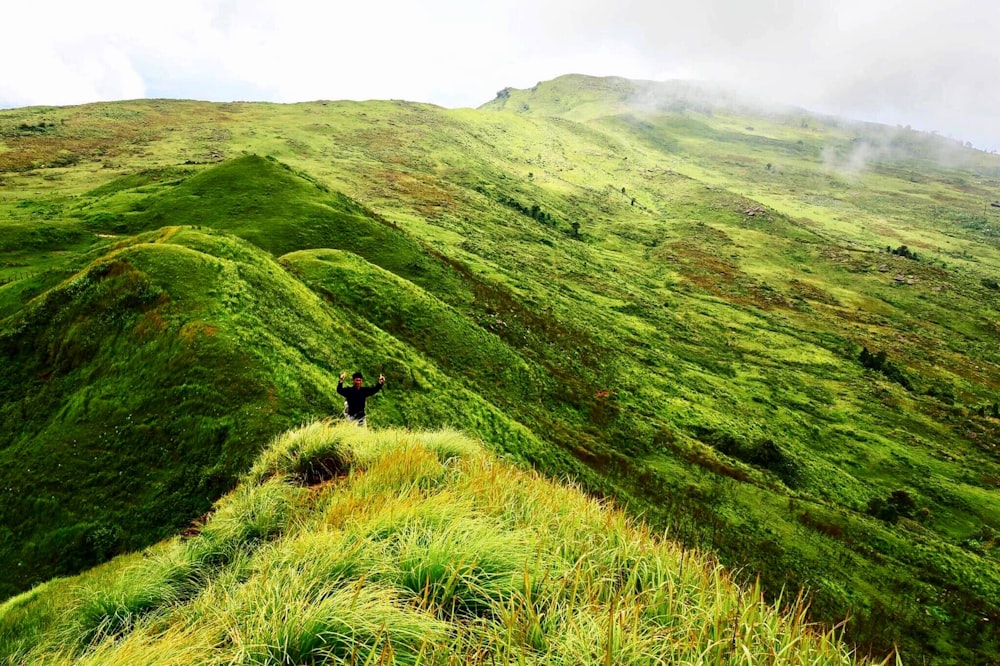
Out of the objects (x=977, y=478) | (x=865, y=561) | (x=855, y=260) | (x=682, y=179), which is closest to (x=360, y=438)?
(x=865, y=561)

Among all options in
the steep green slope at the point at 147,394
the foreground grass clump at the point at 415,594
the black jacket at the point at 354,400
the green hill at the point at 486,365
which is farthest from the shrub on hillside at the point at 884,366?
the foreground grass clump at the point at 415,594

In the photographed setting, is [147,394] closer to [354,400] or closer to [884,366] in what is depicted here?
[354,400]

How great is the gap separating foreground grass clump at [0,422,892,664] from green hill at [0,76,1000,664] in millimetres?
6132

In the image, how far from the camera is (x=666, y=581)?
16.1 ft

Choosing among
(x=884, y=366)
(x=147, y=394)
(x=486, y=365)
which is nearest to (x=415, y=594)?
(x=147, y=394)

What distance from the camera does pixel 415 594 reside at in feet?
14.3

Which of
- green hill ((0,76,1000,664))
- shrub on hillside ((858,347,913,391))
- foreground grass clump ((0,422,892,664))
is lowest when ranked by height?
shrub on hillside ((858,347,913,391))

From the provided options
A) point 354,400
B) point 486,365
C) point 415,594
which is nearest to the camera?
point 415,594

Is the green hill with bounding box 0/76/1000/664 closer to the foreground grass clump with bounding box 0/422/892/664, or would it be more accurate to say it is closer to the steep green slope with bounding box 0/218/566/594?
the steep green slope with bounding box 0/218/566/594

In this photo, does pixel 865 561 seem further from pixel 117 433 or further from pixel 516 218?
pixel 516 218

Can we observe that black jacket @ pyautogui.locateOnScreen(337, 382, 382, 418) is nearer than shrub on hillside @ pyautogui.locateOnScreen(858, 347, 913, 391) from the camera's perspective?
Yes

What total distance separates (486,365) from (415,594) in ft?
87.4

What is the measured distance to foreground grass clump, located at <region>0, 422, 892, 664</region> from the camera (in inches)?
146

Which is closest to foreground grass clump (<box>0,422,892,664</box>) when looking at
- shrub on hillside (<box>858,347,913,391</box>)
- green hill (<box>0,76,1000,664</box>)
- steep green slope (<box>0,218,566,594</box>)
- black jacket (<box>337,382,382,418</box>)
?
steep green slope (<box>0,218,566,594</box>)
